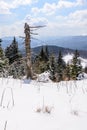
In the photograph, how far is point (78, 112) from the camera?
388 centimetres

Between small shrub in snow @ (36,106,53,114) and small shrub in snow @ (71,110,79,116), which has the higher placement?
small shrub in snow @ (36,106,53,114)

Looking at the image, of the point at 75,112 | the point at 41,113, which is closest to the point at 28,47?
the point at 75,112

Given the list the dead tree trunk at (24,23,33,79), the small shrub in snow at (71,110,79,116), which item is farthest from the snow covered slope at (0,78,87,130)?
the dead tree trunk at (24,23,33,79)

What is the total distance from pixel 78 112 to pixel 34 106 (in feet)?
2.19

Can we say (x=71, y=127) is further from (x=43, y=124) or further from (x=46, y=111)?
(x=46, y=111)

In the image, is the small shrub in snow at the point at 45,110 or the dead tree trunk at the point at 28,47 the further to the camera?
the dead tree trunk at the point at 28,47

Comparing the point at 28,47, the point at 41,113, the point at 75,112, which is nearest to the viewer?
the point at 41,113

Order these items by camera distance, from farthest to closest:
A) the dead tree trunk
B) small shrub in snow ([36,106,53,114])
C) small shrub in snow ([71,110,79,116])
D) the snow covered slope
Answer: the dead tree trunk
small shrub in snow ([71,110,79,116])
small shrub in snow ([36,106,53,114])
the snow covered slope

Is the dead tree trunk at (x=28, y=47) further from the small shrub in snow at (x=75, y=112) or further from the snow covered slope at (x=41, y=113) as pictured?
the small shrub in snow at (x=75, y=112)

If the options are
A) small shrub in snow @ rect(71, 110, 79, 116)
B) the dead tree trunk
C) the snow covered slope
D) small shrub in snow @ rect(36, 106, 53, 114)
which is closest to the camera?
the snow covered slope

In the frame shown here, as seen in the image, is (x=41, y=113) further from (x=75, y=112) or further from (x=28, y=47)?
(x=28, y=47)

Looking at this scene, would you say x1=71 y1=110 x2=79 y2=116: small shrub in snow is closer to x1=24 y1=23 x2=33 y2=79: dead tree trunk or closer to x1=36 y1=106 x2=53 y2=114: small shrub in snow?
x1=36 y1=106 x2=53 y2=114: small shrub in snow

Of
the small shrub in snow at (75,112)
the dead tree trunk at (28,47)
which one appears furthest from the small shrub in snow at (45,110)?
the dead tree trunk at (28,47)

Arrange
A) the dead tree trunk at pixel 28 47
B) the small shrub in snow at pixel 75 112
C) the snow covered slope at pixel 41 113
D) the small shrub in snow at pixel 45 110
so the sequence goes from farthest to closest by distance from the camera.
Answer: the dead tree trunk at pixel 28 47 → the small shrub in snow at pixel 75 112 → the small shrub in snow at pixel 45 110 → the snow covered slope at pixel 41 113
